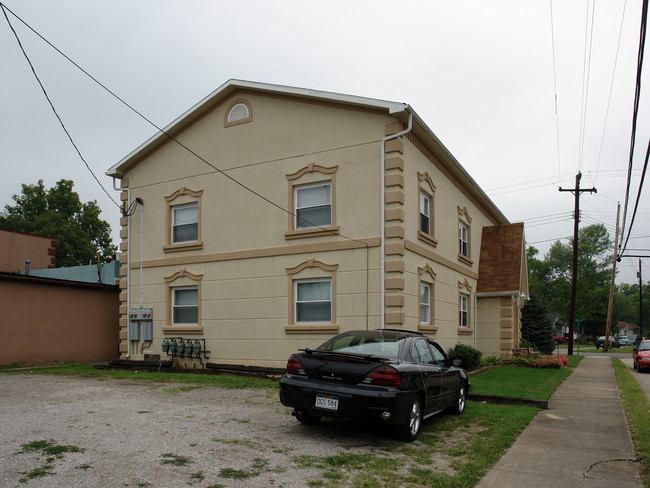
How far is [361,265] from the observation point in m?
14.0

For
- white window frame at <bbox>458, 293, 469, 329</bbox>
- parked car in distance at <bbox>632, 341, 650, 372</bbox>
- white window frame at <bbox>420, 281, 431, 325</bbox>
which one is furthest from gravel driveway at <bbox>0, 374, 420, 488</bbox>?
parked car in distance at <bbox>632, 341, 650, 372</bbox>

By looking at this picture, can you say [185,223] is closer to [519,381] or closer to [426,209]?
[426,209]

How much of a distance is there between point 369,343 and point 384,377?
1.17 m

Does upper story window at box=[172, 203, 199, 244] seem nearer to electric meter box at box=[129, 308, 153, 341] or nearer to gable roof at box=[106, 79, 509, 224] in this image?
gable roof at box=[106, 79, 509, 224]

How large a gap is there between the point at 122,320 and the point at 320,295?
7064mm

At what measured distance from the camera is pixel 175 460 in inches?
238

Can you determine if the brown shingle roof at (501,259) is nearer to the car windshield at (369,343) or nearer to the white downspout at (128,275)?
the white downspout at (128,275)

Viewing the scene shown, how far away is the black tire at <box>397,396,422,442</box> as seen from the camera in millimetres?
7324

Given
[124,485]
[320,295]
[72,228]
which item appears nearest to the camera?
[124,485]

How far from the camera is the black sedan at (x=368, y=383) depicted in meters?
7.10

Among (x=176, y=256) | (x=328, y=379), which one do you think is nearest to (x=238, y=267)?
(x=176, y=256)

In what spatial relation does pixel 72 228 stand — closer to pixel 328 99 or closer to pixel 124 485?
pixel 328 99

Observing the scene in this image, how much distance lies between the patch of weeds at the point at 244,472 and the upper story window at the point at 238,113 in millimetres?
11836

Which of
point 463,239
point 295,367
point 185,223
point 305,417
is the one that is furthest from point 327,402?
point 463,239
